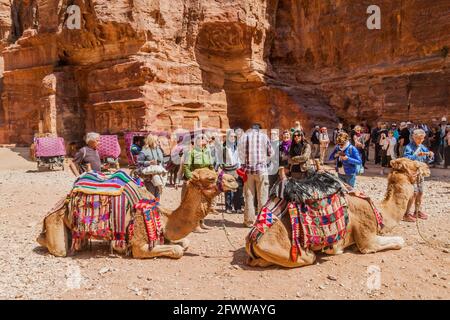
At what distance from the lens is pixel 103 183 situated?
4.62 meters

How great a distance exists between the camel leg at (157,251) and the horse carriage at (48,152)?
11.8 metres

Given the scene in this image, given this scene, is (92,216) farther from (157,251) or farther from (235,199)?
(235,199)

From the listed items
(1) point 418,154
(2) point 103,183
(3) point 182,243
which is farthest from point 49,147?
(1) point 418,154

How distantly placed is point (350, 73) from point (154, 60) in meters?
12.5

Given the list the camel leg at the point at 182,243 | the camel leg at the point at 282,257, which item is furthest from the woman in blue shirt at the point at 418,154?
the camel leg at the point at 182,243

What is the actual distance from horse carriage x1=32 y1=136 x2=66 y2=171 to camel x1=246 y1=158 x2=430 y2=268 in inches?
507

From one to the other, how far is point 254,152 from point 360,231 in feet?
7.61

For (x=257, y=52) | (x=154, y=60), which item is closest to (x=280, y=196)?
(x=154, y=60)

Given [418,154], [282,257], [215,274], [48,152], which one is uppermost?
[418,154]

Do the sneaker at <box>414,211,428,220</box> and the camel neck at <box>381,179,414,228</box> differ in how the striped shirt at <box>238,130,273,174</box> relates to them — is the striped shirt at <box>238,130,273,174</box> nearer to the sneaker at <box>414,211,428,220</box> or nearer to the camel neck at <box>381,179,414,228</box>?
the camel neck at <box>381,179,414,228</box>

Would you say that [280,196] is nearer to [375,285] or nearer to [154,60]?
[375,285]

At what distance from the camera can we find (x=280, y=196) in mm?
4246

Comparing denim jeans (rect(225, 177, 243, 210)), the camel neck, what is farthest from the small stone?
denim jeans (rect(225, 177, 243, 210))

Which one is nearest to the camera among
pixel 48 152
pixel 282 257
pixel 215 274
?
pixel 282 257
